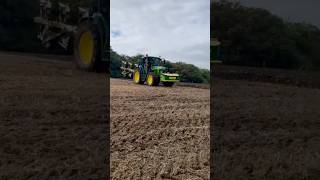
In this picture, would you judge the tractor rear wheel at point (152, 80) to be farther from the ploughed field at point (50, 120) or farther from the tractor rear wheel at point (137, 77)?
the ploughed field at point (50, 120)

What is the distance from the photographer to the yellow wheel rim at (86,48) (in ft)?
18.9

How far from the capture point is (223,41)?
23.3ft

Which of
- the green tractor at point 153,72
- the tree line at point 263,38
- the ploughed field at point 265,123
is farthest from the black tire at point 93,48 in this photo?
the tree line at point 263,38

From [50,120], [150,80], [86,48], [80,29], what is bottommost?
[50,120]

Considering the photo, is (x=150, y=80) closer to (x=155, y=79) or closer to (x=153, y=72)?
(x=155, y=79)

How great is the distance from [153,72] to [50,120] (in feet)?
6.42

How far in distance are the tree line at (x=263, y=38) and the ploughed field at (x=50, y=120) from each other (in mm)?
2382

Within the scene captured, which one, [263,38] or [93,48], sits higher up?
[263,38]

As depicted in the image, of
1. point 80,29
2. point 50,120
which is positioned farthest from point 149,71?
point 50,120

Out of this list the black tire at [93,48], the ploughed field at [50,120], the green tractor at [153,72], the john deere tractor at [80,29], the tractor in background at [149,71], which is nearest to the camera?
the ploughed field at [50,120]

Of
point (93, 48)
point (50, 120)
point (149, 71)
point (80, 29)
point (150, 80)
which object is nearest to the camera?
point (50, 120)

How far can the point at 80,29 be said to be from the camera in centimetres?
584

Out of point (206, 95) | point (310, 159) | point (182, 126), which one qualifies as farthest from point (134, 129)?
point (310, 159)

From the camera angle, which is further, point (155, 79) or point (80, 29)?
point (155, 79)
